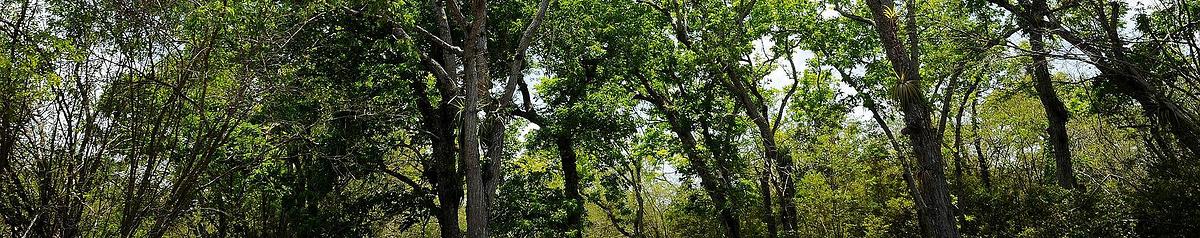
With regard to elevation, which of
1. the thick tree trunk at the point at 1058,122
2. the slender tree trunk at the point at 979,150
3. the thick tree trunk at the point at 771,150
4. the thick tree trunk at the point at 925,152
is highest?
the slender tree trunk at the point at 979,150

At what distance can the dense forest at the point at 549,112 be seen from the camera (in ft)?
24.0

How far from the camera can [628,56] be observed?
50.0 ft

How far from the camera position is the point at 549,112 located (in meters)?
14.7

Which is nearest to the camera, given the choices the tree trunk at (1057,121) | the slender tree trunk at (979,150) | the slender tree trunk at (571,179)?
the tree trunk at (1057,121)

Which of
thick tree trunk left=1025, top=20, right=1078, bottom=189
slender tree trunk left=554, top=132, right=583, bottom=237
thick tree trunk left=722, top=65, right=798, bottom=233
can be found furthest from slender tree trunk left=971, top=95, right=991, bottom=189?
slender tree trunk left=554, top=132, right=583, bottom=237

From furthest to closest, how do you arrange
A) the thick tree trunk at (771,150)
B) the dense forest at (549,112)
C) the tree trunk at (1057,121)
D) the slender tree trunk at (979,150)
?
1. the slender tree trunk at (979,150)
2. the thick tree trunk at (771,150)
3. the tree trunk at (1057,121)
4. the dense forest at (549,112)

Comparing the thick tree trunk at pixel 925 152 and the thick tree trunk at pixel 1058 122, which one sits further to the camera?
the thick tree trunk at pixel 1058 122

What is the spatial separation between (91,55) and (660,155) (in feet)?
33.3

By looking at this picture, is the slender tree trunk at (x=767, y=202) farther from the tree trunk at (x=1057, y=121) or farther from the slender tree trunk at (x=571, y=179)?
the tree trunk at (x=1057, y=121)

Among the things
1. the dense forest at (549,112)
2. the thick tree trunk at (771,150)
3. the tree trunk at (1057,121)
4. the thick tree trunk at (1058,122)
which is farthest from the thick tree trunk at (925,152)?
the thick tree trunk at (771,150)

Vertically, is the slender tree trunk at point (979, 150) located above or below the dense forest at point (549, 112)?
above

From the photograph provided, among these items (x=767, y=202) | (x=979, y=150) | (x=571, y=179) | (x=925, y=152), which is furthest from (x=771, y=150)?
(x=979, y=150)

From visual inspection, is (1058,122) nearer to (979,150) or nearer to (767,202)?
(767,202)

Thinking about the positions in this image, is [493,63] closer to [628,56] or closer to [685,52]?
[628,56]
